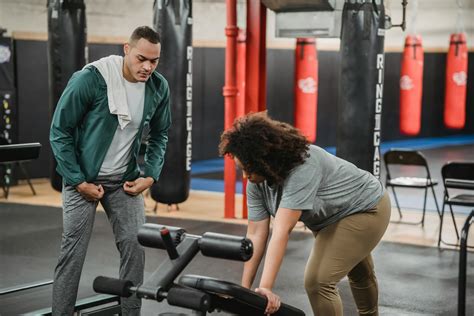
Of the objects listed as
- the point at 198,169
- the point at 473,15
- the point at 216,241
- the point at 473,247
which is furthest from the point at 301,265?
the point at 473,15

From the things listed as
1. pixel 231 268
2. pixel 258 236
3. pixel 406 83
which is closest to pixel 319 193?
pixel 258 236

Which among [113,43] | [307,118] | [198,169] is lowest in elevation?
[198,169]

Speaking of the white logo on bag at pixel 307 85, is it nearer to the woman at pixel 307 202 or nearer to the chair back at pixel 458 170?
the chair back at pixel 458 170

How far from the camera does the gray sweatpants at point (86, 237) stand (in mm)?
3209

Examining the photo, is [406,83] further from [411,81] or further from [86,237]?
[86,237]

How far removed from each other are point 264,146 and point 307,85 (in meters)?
5.36

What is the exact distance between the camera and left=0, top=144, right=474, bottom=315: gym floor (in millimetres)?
4410

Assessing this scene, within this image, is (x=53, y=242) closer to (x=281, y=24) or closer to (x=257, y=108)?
(x=257, y=108)

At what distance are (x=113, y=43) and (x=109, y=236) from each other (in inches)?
Answer: 163

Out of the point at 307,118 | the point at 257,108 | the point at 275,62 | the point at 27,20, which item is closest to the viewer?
the point at 257,108

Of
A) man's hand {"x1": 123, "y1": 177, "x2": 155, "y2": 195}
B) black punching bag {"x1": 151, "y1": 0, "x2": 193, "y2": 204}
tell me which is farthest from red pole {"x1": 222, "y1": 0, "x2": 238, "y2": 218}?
man's hand {"x1": 123, "y1": 177, "x2": 155, "y2": 195}

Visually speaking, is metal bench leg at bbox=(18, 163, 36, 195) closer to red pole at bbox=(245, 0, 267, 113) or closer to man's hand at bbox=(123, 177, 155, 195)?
red pole at bbox=(245, 0, 267, 113)

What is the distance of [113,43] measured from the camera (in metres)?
9.66

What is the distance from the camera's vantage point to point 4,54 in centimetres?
818
